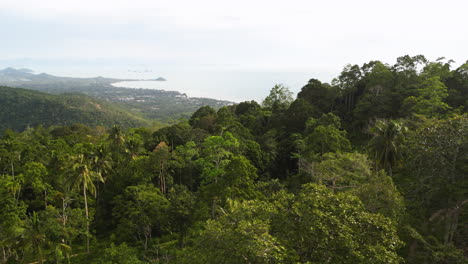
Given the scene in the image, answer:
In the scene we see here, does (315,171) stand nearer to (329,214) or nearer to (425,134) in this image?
(425,134)

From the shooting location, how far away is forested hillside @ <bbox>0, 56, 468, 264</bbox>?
348 inches

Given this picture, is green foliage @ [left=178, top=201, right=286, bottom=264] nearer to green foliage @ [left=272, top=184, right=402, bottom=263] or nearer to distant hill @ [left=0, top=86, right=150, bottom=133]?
green foliage @ [left=272, top=184, right=402, bottom=263]

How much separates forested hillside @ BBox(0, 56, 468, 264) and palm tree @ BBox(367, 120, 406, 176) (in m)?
0.10

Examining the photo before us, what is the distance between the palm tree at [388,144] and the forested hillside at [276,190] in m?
0.10

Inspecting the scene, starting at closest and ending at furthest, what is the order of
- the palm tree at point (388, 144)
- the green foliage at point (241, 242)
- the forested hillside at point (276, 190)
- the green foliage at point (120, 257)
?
1. the green foliage at point (241, 242)
2. the forested hillside at point (276, 190)
3. the green foliage at point (120, 257)
4. the palm tree at point (388, 144)

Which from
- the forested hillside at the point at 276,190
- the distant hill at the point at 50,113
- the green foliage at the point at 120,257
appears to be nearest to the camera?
the forested hillside at the point at 276,190

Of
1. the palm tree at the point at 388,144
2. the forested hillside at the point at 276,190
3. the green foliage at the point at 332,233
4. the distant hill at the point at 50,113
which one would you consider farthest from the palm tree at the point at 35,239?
the distant hill at the point at 50,113

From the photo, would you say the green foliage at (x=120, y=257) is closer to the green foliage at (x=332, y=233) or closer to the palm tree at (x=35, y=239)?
the palm tree at (x=35, y=239)

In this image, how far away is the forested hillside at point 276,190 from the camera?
29.0 feet

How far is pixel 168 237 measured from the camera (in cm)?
2278

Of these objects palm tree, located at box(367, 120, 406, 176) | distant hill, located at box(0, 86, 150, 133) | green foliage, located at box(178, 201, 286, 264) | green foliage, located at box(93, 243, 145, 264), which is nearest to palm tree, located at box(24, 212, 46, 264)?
green foliage, located at box(93, 243, 145, 264)

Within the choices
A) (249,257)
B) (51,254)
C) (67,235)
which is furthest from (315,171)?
(51,254)

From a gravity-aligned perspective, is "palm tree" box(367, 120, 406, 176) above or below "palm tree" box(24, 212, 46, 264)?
Result: above

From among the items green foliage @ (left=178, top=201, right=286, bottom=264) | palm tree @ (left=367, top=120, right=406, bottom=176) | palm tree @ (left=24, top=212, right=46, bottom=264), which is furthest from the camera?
palm tree @ (left=367, top=120, right=406, bottom=176)
